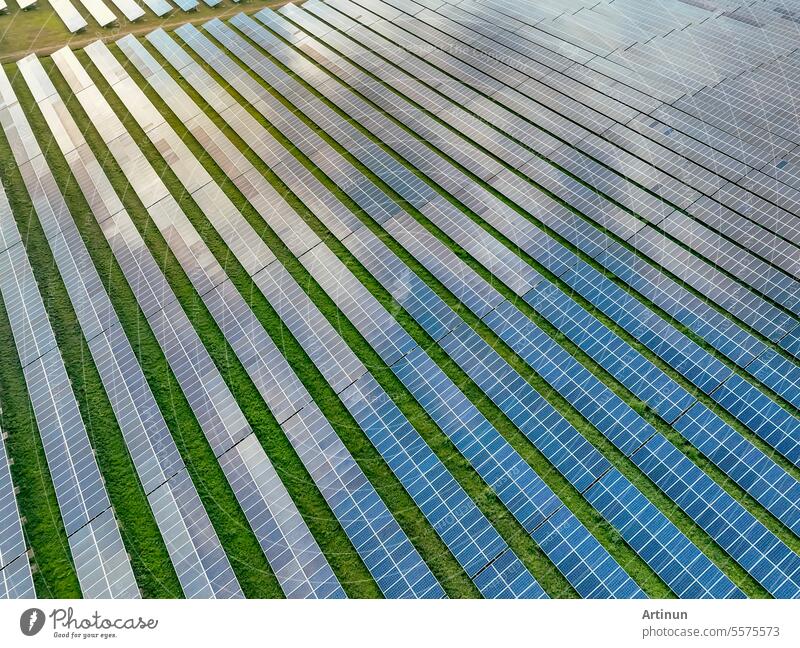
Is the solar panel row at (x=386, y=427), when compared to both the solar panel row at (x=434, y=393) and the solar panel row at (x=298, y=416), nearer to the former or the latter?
the solar panel row at (x=434, y=393)

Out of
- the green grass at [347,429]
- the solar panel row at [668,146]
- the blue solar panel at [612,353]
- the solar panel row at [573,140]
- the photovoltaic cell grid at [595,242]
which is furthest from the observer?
the solar panel row at [668,146]

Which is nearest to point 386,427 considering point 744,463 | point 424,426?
point 424,426

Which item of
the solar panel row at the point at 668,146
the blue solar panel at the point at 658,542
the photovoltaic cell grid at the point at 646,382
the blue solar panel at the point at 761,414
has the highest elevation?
the solar panel row at the point at 668,146

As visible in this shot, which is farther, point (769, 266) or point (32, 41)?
point (32, 41)

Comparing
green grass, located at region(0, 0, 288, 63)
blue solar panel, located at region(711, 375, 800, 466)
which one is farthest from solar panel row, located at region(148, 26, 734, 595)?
green grass, located at region(0, 0, 288, 63)

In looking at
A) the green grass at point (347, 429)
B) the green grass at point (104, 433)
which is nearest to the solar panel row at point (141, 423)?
the green grass at point (104, 433)
